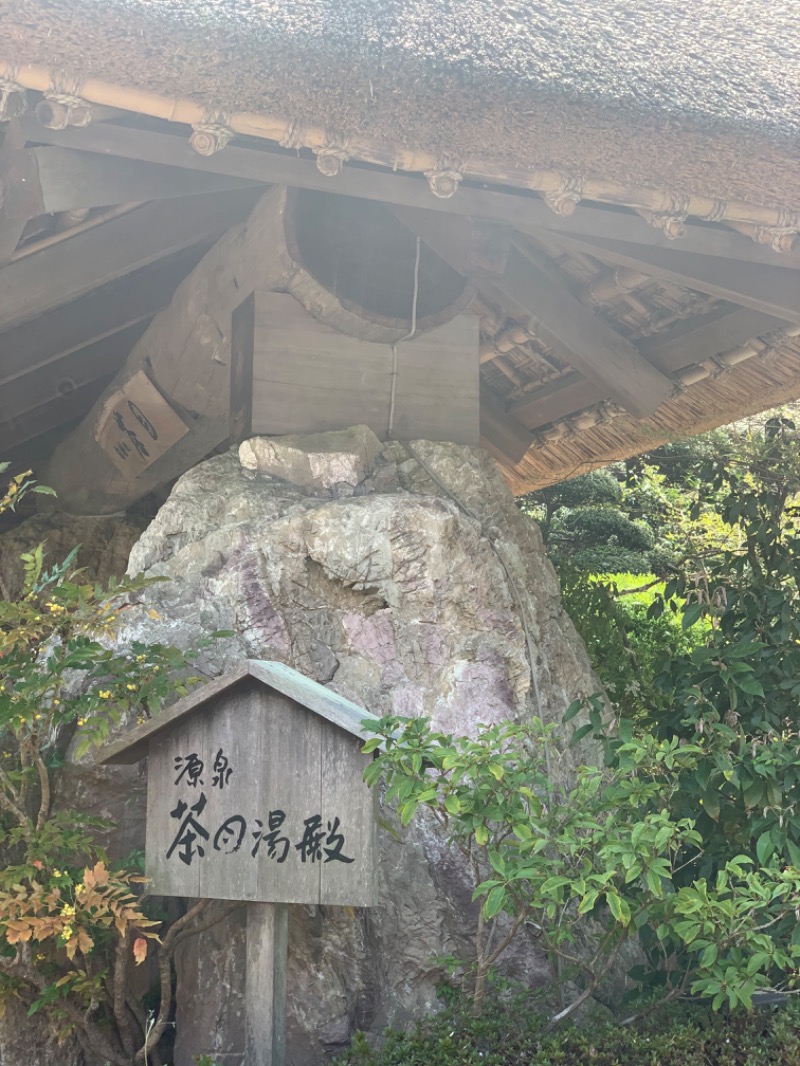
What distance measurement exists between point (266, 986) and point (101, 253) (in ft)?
11.3

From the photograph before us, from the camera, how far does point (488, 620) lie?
4102mm

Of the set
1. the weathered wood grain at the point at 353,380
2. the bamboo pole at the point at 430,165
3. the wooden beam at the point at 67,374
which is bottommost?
the weathered wood grain at the point at 353,380

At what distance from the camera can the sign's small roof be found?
2.88 meters

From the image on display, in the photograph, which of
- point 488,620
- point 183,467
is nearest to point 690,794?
point 488,620

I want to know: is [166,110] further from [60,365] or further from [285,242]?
[60,365]

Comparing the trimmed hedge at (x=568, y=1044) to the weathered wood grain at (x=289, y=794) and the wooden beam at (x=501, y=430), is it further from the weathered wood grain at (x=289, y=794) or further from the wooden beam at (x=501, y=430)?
the wooden beam at (x=501, y=430)

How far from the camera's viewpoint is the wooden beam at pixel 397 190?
150 inches

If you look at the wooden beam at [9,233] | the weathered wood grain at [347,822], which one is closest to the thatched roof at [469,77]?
the wooden beam at [9,233]

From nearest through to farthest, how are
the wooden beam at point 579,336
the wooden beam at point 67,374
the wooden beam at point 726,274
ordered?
the wooden beam at point 726,274
the wooden beam at point 579,336
the wooden beam at point 67,374

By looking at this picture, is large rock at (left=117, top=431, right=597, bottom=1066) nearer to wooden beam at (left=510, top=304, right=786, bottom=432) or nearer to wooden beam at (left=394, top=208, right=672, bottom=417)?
wooden beam at (left=394, top=208, right=672, bottom=417)

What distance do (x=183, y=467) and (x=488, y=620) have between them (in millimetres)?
2794

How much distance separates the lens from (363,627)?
4.01 m

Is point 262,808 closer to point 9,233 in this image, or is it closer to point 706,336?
point 9,233

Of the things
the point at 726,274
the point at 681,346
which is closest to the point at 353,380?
the point at 726,274
